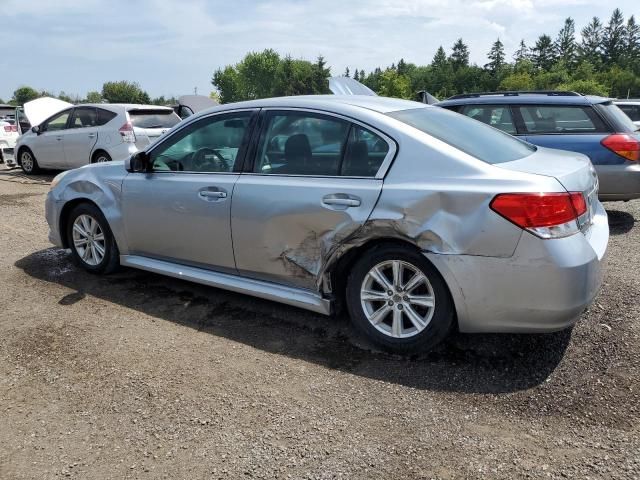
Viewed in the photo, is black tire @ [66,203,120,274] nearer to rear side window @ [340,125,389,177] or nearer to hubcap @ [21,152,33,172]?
rear side window @ [340,125,389,177]

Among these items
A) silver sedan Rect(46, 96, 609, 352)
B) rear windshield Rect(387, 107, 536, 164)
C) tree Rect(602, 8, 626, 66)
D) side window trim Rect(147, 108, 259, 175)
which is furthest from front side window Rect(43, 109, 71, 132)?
tree Rect(602, 8, 626, 66)

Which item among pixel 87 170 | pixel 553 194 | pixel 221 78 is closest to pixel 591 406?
pixel 553 194

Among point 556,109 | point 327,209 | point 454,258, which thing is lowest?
point 454,258

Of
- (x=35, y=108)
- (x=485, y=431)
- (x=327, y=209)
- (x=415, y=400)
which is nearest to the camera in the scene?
(x=485, y=431)

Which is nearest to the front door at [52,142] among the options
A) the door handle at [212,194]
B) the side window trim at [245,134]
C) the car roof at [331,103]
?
the side window trim at [245,134]

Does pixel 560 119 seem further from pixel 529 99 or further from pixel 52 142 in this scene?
pixel 52 142

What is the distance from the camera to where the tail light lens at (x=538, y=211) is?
9.89 feet

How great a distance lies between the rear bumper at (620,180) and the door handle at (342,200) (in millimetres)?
4436

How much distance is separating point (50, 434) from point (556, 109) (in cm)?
665

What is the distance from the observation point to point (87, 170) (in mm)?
5105

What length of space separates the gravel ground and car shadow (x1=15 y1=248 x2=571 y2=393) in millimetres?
13

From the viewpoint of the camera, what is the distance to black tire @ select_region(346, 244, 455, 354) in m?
3.30

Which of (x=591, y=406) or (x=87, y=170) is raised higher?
(x=87, y=170)

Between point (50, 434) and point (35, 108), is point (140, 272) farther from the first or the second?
point (35, 108)
